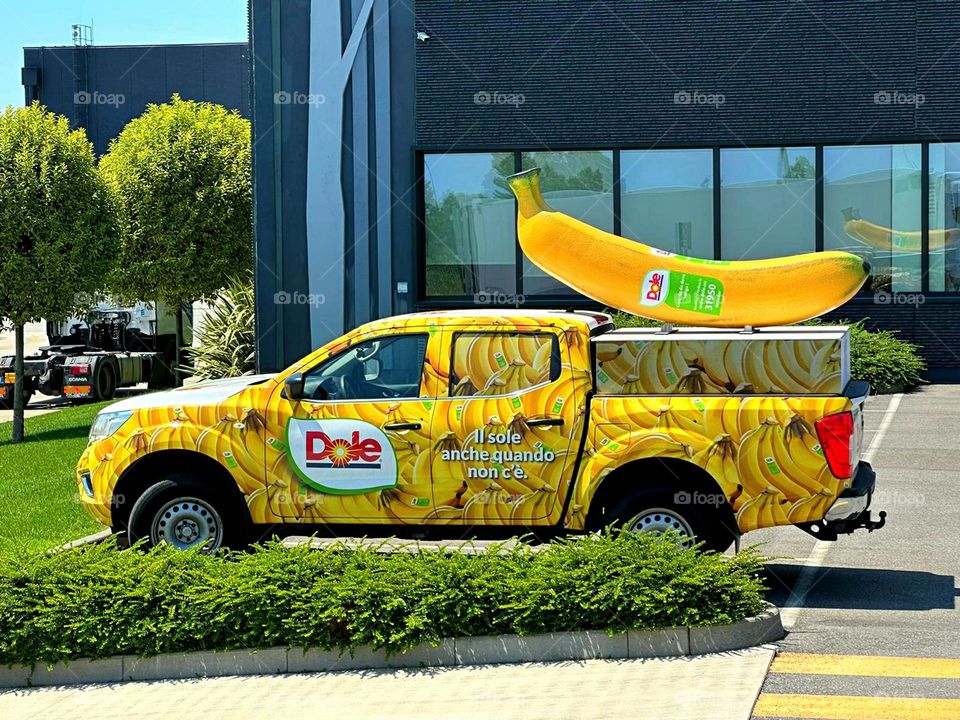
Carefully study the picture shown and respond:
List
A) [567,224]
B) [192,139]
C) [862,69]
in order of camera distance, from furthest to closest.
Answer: [192,139] < [862,69] < [567,224]

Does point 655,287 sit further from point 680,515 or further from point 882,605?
point 882,605

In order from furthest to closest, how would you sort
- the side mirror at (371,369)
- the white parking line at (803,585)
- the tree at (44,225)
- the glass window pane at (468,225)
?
1. the glass window pane at (468,225)
2. the tree at (44,225)
3. the side mirror at (371,369)
4. the white parking line at (803,585)

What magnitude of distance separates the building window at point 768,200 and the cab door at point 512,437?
48.0 ft

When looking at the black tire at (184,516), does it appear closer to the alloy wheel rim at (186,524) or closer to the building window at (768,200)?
the alloy wheel rim at (186,524)

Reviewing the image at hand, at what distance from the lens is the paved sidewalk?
22.3 feet

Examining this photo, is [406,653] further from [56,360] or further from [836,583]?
[56,360]

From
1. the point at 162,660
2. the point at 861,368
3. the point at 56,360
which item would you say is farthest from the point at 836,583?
the point at 56,360

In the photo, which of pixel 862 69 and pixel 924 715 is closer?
pixel 924 715

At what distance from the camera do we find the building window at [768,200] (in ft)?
76.5

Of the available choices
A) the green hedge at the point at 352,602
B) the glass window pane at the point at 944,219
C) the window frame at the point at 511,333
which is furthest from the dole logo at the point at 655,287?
the glass window pane at the point at 944,219

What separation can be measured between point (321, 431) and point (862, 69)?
1616 cm

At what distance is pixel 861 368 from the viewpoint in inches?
826

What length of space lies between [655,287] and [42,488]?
25.7 feet

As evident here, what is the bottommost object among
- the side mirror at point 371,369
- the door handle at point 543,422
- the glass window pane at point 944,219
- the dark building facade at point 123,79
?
the door handle at point 543,422
